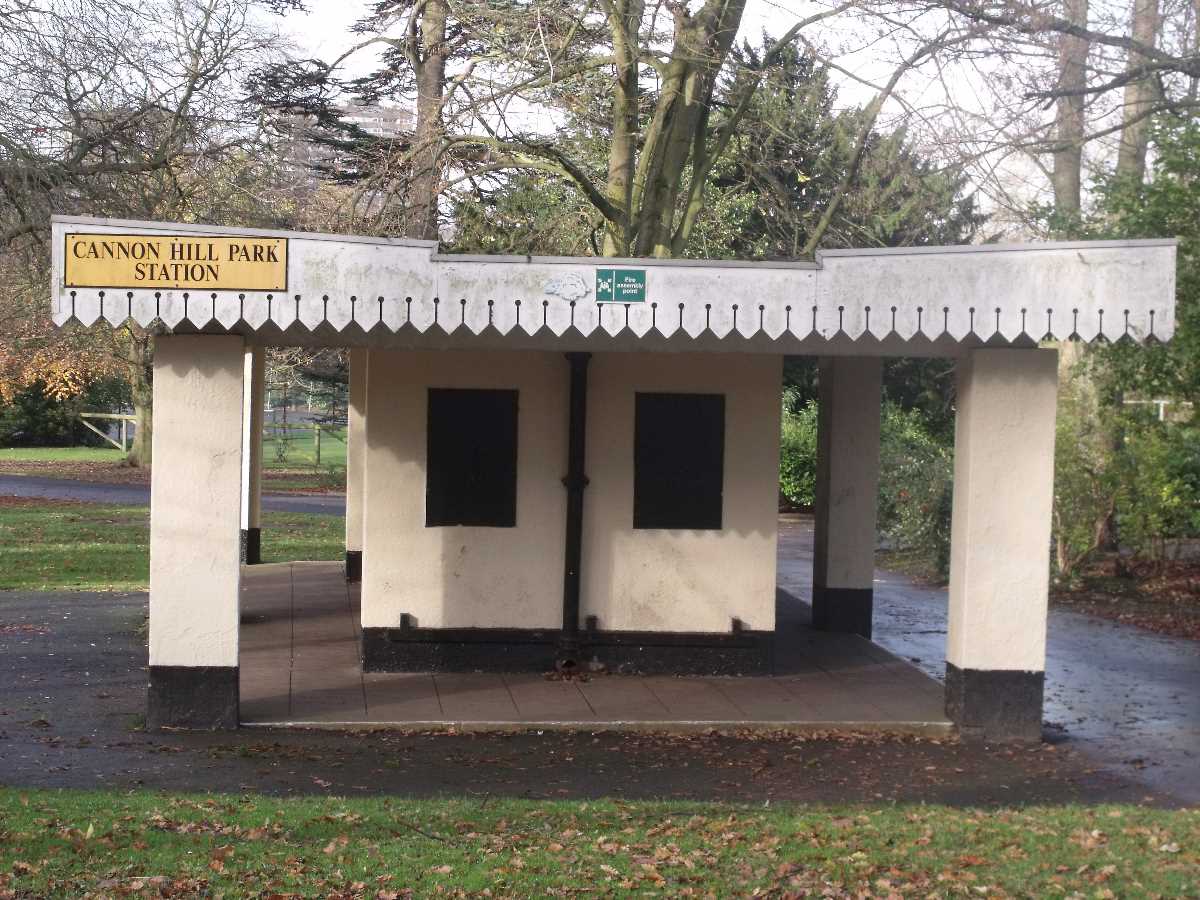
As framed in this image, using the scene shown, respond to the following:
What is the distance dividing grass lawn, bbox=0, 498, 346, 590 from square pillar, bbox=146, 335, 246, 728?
8.27 metres

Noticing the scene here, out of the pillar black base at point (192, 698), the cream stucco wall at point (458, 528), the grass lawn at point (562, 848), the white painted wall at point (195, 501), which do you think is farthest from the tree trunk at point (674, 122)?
the grass lawn at point (562, 848)

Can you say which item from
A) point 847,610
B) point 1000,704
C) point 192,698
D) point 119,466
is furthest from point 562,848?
point 119,466

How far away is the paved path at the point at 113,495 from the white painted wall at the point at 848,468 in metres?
17.5

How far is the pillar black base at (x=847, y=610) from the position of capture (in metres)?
13.7

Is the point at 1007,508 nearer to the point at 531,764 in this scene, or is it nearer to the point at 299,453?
the point at 531,764

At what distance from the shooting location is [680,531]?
430 inches

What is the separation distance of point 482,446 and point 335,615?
3.99m

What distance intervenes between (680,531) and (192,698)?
393 cm

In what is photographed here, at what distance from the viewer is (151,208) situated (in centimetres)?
1631

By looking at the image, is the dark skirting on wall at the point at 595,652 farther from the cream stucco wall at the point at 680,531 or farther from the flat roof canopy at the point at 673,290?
the flat roof canopy at the point at 673,290

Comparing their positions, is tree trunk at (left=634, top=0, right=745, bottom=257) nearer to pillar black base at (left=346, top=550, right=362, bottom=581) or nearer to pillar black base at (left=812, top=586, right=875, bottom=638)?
pillar black base at (left=812, top=586, right=875, bottom=638)

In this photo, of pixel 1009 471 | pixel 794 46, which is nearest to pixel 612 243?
pixel 794 46

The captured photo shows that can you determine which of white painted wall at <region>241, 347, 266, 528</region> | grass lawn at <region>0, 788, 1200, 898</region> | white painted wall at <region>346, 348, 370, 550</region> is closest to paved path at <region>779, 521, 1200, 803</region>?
grass lawn at <region>0, 788, 1200, 898</region>

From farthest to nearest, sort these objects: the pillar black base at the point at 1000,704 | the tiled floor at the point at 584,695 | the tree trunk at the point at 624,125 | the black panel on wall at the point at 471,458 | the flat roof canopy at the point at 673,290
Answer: the tree trunk at the point at 624,125, the black panel on wall at the point at 471,458, the tiled floor at the point at 584,695, the pillar black base at the point at 1000,704, the flat roof canopy at the point at 673,290
